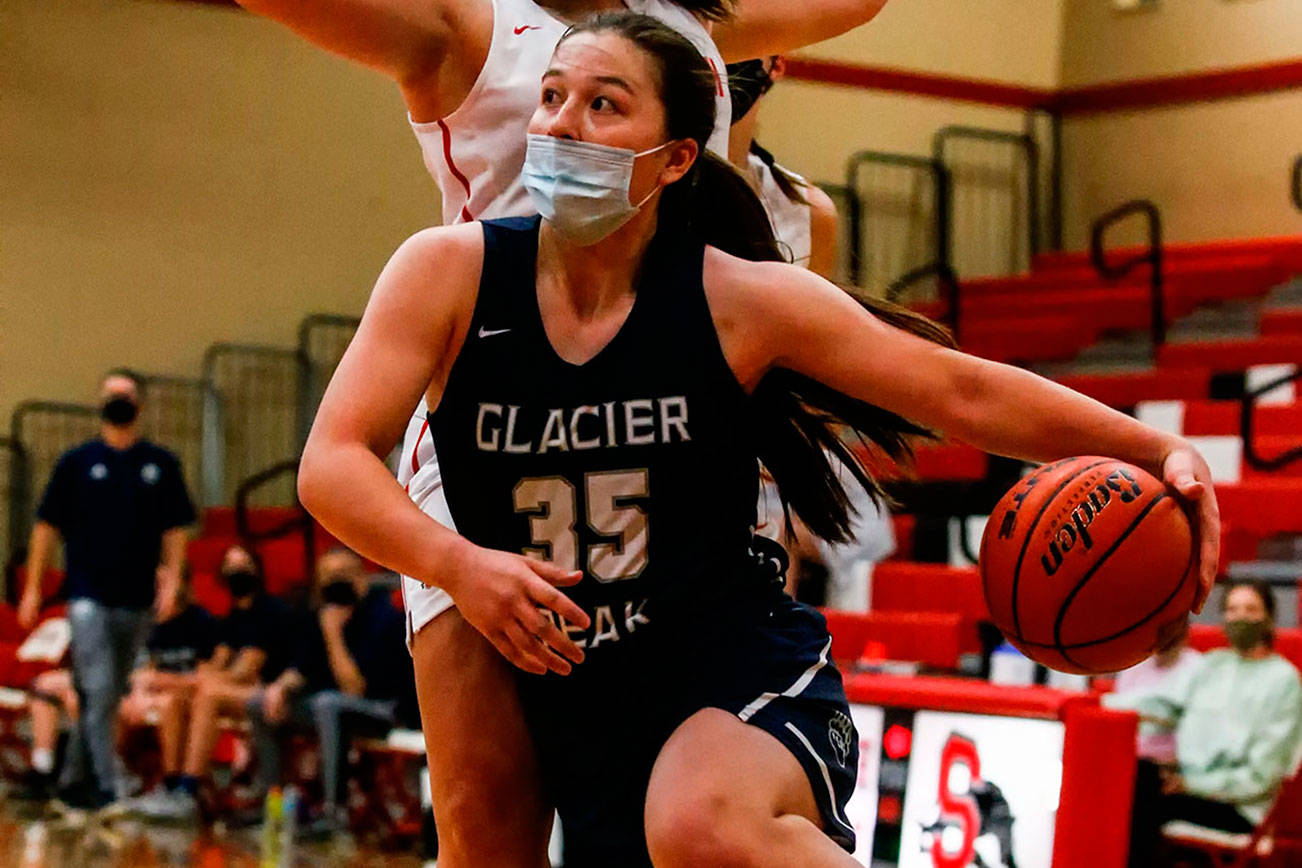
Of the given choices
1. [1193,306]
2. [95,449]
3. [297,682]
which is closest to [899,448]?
[297,682]

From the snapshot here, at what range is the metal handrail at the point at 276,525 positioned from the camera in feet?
36.4

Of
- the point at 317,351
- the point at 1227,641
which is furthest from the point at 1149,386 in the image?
the point at 317,351

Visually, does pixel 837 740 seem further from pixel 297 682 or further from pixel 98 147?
pixel 98 147

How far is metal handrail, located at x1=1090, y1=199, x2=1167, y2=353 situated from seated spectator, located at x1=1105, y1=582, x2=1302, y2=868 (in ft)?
15.6

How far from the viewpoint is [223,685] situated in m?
9.08

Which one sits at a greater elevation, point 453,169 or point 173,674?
point 453,169

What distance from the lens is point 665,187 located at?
2785 millimetres

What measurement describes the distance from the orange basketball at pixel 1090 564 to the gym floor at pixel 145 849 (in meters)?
5.16

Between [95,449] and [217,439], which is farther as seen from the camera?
[217,439]

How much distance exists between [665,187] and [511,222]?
Result: 228mm

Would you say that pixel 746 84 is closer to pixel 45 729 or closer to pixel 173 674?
pixel 173 674

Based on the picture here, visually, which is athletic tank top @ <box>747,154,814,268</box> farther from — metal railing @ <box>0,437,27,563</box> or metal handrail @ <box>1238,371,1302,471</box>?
metal railing @ <box>0,437,27,563</box>

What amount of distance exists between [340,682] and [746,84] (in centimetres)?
549

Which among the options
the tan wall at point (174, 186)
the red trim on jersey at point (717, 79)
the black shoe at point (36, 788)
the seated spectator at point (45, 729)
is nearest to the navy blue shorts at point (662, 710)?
the red trim on jersey at point (717, 79)
